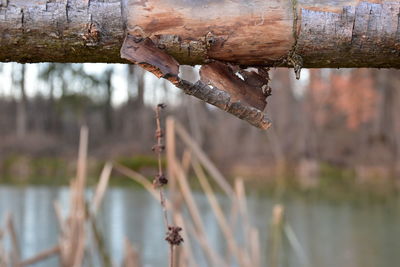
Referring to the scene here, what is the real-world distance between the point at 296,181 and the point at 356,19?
47.0ft

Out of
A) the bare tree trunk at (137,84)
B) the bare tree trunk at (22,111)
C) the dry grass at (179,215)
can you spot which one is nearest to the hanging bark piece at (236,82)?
the dry grass at (179,215)

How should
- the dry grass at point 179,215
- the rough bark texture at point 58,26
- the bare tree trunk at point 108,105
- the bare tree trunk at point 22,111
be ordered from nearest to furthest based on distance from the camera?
the rough bark texture at point 58,26 → the dry grass at point 179,215 → the bare tree trunk at point 22,111 → the bare tree trunk at point 108,105

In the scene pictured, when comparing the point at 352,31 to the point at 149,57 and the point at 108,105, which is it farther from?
the point at 108,105

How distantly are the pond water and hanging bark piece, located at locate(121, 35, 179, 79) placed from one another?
4952 mm

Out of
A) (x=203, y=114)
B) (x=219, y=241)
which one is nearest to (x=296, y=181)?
(x=203, y=114)

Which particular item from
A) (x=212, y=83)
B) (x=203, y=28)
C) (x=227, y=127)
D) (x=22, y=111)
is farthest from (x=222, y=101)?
(x=22, y=111)

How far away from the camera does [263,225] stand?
8992 millimetres

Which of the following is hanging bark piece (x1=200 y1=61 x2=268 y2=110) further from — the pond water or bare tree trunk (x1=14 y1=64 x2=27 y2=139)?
bare tree trunk (x1=14 y1=64 x2=27 y2=139)

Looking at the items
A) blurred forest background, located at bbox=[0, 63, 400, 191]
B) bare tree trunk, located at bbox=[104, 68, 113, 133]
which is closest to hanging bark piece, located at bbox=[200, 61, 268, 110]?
blurred forest background, located at bbox=[0, 63, 400, 191]

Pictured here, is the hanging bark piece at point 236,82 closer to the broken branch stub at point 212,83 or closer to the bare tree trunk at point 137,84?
the broken branch stub at point 212,83

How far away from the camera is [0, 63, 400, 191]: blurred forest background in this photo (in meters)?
16.9

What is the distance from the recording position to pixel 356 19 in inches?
49.2

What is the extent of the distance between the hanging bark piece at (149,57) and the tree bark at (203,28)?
0.5 inches

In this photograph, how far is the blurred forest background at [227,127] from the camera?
55.5ft
